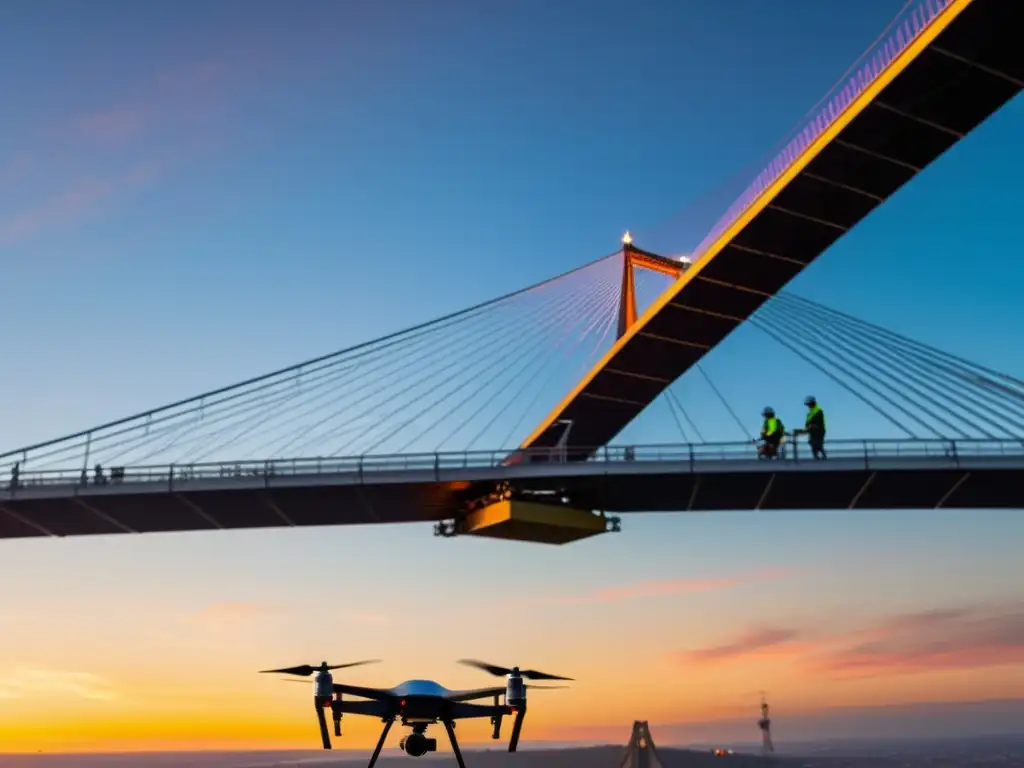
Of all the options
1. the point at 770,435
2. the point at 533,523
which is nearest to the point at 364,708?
the point at 533,523

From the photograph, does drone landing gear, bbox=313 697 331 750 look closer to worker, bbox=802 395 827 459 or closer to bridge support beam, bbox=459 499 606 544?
bridge support beam, bbox=459 499 606 544

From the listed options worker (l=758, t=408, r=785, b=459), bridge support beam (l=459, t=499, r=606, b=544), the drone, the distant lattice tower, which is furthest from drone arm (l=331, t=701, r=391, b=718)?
the distant lattice tower

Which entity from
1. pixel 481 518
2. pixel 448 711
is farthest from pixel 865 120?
pixel 448 711

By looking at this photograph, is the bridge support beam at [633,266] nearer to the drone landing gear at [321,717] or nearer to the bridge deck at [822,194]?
the bridge deck at [822,194]

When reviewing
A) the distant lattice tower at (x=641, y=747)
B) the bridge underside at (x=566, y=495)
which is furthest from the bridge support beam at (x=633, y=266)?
the distant lattice tower at (x=641, y=747)

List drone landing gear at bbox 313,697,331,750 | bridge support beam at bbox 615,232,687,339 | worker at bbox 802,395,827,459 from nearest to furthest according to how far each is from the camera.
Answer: drone landing gear at bbox 313,697,331,750 < worker at bbox 802,395,827,459 < bridge support beam at bbox 615,232,687,339

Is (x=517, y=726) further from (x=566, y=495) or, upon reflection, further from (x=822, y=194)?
(x=822, y=194)

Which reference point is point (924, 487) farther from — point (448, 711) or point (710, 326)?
point (448, 711)
